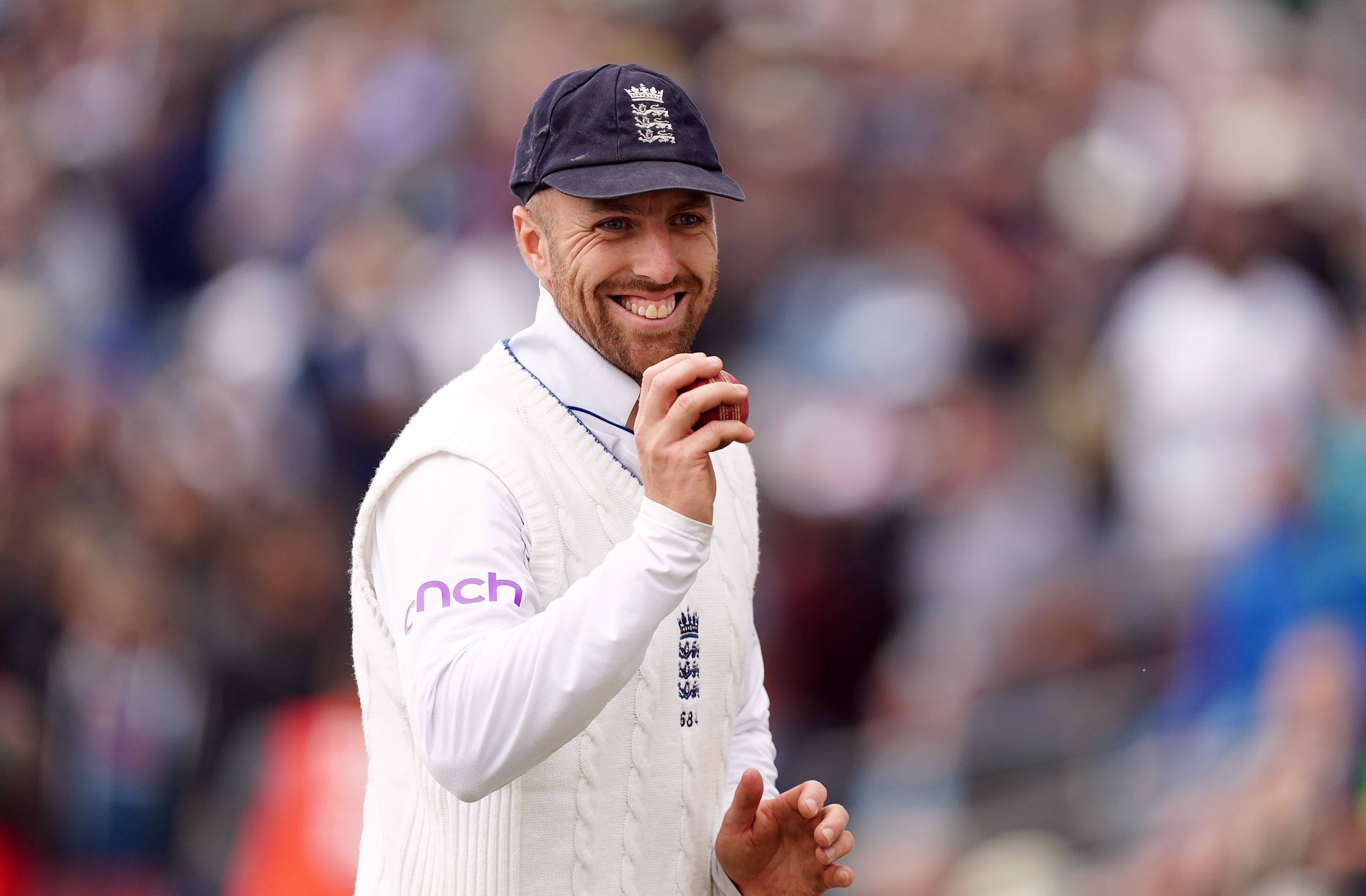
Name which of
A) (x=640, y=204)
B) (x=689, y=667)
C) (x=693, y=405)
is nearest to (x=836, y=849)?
(x=689, y=667)

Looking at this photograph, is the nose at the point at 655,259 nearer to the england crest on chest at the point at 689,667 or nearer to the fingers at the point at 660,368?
the fingers at the point at 660,368

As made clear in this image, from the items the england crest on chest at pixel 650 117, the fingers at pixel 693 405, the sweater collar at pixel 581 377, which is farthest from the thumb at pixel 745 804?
the england crest on chest at pixel 650 117

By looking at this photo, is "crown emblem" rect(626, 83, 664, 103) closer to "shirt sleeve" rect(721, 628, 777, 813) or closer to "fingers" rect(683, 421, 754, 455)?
"fingers" rect(683, 421, 754, 455)

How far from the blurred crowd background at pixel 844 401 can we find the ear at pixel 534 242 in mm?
2854

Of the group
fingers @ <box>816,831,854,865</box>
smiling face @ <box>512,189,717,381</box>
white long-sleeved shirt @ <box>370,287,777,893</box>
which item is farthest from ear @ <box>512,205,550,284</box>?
Answer: fingers @ <box>816,831,854,865</box>

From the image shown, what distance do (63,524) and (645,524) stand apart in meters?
4.49

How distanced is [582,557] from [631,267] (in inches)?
14.7

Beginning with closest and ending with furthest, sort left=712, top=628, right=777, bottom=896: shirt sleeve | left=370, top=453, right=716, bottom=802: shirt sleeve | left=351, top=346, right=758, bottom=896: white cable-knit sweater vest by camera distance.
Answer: left=370, top=453, right=716, bottom=802: shirt sleeve < left=351, top=346, right=758, bottom=896: white cable-knit sweater vest < left=712, top=628, right=777, bottom=896: shirt sleeve

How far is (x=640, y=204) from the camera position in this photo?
6.39 ft

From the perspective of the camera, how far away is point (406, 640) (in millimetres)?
1725

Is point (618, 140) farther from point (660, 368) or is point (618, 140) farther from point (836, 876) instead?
point (836, 876)

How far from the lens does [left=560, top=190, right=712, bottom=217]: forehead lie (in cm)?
194

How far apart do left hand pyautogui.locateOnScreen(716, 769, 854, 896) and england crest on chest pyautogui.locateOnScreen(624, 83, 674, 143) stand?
829 mm

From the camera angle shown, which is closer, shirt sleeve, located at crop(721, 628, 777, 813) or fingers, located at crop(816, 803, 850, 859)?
fingers, located at crop(816, 803, 850, 859)
